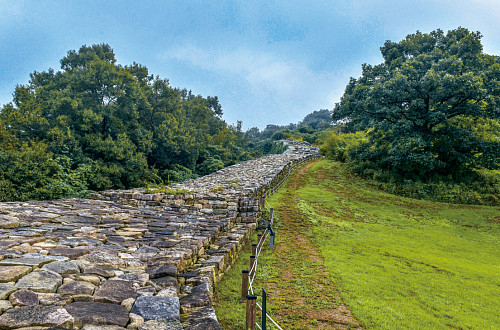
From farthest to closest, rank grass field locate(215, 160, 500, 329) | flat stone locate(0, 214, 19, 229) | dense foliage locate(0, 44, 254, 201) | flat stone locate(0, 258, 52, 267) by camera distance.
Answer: dense foliage locate(0, 44, 254, 201) < flat stone locate(0, 214, 19, 229) < grass field locate(215, 160, 500, 329) < flat stone locate(0, 258, 52, 267)

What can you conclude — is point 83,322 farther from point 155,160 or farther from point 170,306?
point 155,160

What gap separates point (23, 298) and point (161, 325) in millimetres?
1200

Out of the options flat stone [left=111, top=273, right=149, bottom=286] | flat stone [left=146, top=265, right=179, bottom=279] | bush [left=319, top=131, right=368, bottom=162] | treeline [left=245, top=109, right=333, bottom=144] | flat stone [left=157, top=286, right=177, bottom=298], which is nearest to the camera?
flat stone [left=157, top=286, right=177, bottom=298]

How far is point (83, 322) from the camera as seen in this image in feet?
7.44

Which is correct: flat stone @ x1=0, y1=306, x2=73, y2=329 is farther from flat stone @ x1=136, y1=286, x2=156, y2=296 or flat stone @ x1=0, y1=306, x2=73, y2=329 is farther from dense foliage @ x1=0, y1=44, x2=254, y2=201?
dense foliage @ x1=0, y1=44, x2=254, y2=201

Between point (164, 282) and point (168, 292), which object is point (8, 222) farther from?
point (168, 292)

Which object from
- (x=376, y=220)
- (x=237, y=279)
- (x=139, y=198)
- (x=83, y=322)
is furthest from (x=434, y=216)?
(x=83, y=322)

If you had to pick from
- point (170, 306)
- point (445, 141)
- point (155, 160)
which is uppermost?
point (445, 141)

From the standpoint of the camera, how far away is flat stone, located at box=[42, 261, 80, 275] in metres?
3.03

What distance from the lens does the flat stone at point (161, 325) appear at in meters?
2.45

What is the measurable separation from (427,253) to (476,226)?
5549 mm

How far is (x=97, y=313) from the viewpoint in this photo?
243 centimetres

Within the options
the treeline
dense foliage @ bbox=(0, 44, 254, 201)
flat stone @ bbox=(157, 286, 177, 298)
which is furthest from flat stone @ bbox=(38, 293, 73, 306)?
the treeline

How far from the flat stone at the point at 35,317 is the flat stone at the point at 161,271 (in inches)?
54.4
